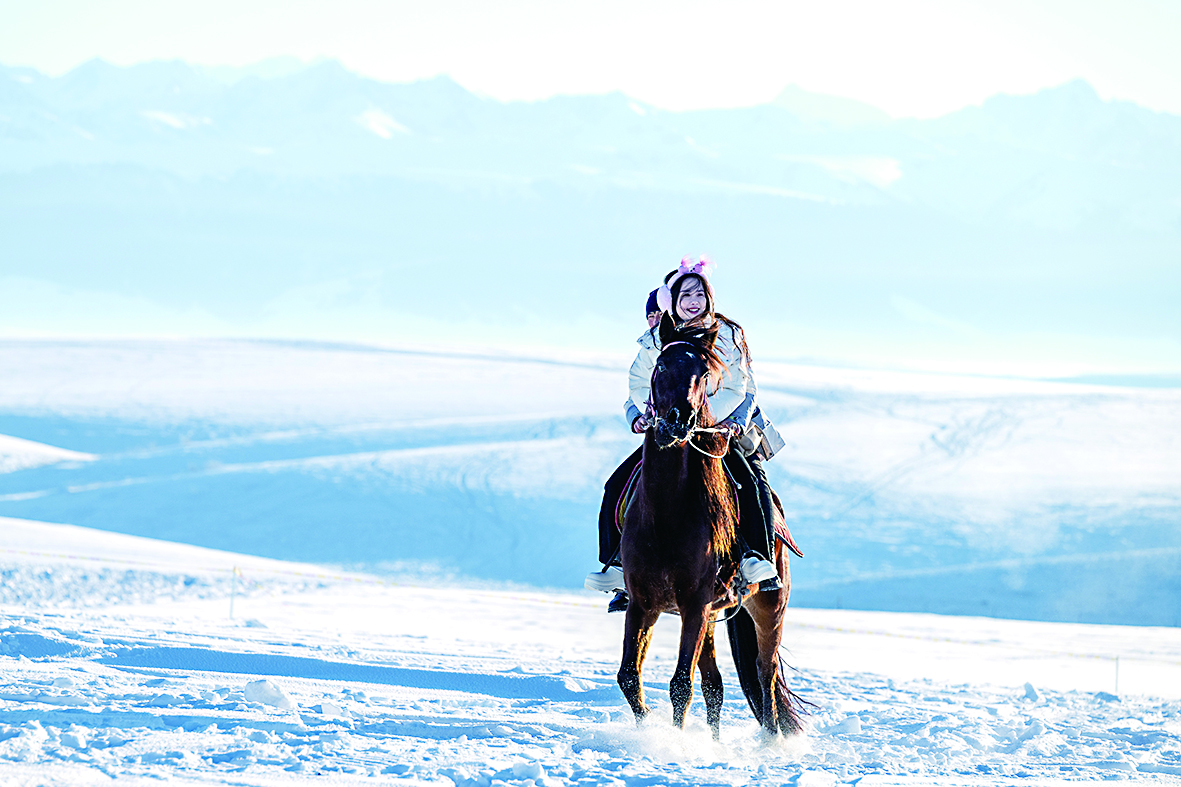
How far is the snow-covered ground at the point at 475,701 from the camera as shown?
202 inches

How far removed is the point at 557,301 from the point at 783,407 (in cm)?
8510

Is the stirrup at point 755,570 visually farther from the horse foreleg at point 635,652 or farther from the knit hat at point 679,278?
the knit hat at point 679,278

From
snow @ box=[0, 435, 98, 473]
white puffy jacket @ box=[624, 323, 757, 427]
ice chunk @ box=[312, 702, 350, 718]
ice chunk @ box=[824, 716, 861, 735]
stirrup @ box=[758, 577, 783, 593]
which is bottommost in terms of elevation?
ice chunk @ box=[312, 702, 350, 718]

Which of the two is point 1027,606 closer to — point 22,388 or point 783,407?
point 783,407

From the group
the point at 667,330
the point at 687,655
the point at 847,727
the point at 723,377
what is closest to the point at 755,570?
the point at 687,655

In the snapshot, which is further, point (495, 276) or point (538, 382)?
point (495, 276)

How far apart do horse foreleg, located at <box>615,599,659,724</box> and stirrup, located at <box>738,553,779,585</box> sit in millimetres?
463

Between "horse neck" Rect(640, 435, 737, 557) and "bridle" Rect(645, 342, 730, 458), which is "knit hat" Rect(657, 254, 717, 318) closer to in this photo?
"bridle" Rect(645, 342, 730, 458)

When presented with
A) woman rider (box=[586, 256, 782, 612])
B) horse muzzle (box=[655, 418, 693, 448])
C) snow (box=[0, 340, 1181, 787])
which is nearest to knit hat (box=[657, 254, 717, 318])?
woman rider (box=[586, 256, 782, 612])

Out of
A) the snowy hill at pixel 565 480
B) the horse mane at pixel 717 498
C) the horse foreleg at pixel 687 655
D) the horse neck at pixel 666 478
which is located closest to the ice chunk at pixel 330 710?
the horse foreleg at pixel 687 655

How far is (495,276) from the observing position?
115 m

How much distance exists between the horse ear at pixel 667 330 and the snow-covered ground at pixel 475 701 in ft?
5.89

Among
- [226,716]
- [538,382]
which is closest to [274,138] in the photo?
[538,382]

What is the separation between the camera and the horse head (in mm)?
5121
